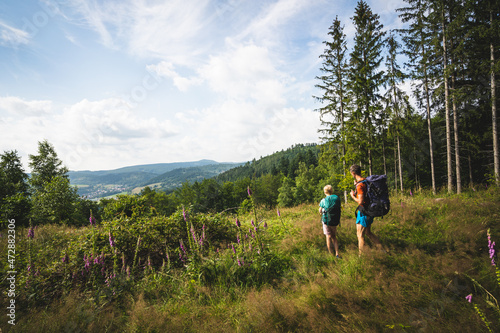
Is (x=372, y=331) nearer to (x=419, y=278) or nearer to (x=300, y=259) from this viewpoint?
(x=419, y=278)

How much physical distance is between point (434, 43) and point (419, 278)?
15632 mm

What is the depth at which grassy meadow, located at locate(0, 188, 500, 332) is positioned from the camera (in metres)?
2.55

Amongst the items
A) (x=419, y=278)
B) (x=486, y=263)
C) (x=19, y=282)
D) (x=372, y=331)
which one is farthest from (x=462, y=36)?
(x=19, y=282)

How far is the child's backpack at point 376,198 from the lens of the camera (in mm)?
4254

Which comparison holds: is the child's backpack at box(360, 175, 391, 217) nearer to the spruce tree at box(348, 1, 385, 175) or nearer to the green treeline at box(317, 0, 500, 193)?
the green treeline at box(317, 0, 500, 193)

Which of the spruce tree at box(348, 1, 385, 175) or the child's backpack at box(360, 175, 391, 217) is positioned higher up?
the spruce tree at box(348, 1, 385, 175)

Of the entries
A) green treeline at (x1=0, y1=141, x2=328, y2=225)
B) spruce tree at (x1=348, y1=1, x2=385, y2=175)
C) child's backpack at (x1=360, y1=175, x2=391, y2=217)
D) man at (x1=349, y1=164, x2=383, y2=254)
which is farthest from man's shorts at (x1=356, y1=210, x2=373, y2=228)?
spruce tree at (x1=348, y1=1, x2=385, y2=175)

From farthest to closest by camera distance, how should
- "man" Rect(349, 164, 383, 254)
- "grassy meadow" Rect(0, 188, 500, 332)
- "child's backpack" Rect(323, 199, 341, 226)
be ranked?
"child's backpack" Rect(323, 199, 341, 226), "man" Rect(349, 164, 383, 254), "grassy meadow" Rect(0, 188, 500, 332)

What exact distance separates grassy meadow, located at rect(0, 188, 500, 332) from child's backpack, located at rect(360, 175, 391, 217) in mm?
849

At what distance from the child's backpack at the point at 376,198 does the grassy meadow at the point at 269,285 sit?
2.78 ft

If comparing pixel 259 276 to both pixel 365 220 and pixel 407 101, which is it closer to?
pixel 365 220

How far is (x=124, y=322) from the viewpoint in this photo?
10.4ft

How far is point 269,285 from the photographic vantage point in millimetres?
3828

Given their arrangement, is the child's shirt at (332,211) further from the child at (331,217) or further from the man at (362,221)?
the man at (362,221)
